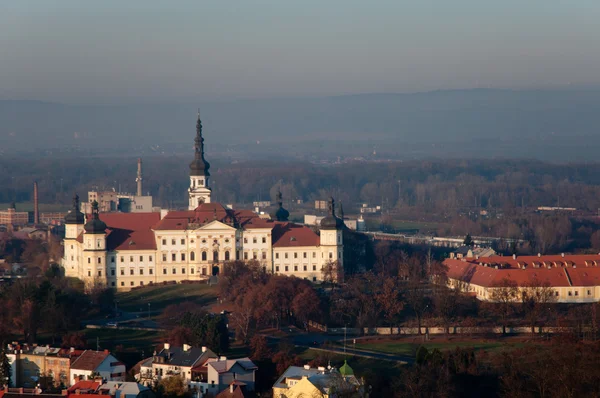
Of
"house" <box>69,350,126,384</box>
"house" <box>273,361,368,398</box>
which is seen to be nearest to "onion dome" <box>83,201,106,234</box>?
"house" <box>69,350,126,384</box>

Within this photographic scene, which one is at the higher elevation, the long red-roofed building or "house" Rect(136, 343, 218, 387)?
the long red-roofed building

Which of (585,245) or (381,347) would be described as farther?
(585,245)

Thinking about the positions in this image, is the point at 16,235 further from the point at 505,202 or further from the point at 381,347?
the point at 505,202

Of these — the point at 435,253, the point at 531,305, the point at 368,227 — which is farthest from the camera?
the point at 368,227

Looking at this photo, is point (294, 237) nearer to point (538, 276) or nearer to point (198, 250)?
point (198, 250)

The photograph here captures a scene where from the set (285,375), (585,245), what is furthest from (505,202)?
(285,375)

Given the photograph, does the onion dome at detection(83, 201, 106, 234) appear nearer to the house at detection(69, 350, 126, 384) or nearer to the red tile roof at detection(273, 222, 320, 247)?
the red tile roof at detection(273, 222, 320, 247)

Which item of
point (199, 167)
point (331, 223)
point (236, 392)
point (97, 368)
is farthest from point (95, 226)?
point (236, 392)
